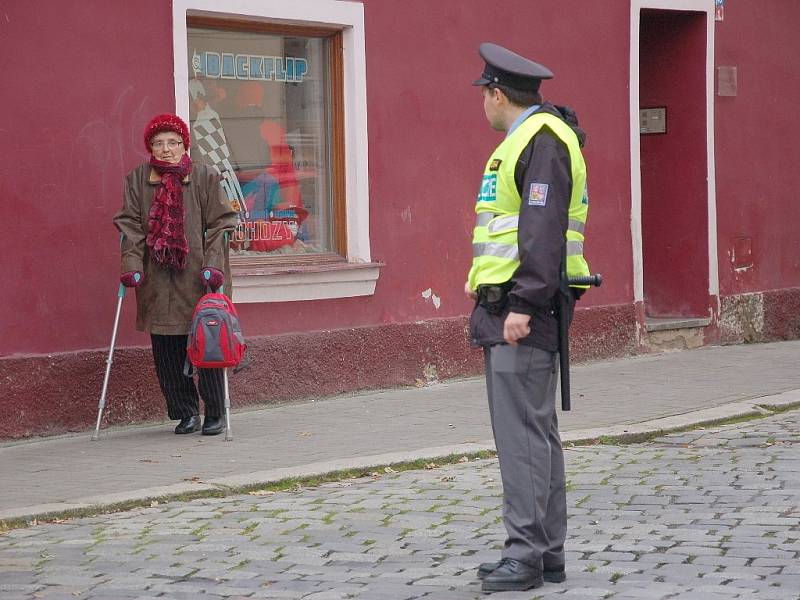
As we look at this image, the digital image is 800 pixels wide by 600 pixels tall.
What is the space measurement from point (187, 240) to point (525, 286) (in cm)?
426

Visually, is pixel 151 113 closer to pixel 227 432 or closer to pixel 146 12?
pixel 146 12

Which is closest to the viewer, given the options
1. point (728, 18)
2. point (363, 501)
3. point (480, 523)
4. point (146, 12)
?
point (480, 523)

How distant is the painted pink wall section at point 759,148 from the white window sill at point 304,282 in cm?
451

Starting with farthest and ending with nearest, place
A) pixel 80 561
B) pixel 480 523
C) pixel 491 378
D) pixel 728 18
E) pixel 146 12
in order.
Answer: pixel 728 18 < pixel 146 12 < pixel 480 523 < pixel 80 561 < pixel 491 378

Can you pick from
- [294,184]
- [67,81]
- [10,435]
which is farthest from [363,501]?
[294,184]

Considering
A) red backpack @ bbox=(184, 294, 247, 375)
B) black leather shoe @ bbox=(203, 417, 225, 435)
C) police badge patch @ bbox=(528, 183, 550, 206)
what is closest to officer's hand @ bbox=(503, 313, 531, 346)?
police badge patch @ bbox=(528, 183, 550, 206)

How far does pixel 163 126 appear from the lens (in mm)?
8922

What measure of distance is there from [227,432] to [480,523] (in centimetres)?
276

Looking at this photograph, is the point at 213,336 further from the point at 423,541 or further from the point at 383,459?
the point at 423,541

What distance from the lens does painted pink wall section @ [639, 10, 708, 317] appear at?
1402 cm

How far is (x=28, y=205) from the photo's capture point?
9.09 meters

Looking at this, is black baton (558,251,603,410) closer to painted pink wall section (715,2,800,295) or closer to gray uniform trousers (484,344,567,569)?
gray uniform trousers (484,344,567,569)

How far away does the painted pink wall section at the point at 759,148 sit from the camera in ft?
46.6

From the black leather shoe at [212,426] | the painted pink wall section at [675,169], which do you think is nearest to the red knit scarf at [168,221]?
the black leather shoe at [212,426]
